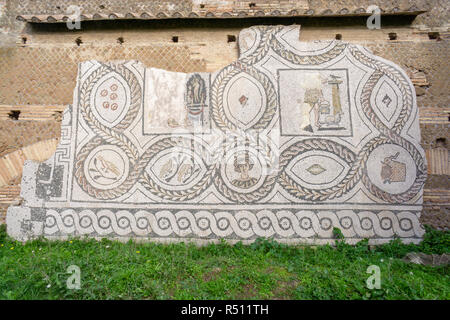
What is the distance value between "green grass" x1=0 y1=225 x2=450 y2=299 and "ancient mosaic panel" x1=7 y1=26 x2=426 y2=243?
0.21 meters

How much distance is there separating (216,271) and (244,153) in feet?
4.64

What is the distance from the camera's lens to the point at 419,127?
3594 mm

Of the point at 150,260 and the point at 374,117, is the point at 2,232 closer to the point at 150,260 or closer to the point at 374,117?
the point at 150,260

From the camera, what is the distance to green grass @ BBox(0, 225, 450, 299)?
2.31 meters

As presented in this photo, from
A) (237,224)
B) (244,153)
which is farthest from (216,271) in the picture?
(244,153)

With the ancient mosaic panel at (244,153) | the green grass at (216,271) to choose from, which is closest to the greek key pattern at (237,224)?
the ancient mosaic panel at (244,153)

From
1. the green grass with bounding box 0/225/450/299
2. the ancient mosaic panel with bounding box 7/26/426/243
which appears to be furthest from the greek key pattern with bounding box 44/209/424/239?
the green grass with bounding box 0/225/450/299

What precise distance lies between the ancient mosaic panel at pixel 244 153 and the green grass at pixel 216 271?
21 cm

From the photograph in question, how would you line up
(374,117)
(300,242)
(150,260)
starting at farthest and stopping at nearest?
(374,117) < (300,242) < (150,260)

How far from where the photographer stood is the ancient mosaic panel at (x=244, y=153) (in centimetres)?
337

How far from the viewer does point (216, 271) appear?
2678 millimetres

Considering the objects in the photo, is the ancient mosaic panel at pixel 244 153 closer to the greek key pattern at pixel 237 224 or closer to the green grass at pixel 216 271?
the greek key pattern at pixel 237 224

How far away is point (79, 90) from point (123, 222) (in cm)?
182
